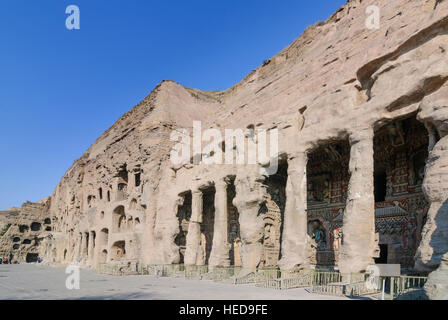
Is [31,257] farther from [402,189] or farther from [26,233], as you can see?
[402,189]

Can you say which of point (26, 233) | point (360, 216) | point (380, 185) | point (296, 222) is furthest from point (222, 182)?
point (26, 233)

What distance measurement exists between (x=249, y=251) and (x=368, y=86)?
8500mm

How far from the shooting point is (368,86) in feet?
43.8

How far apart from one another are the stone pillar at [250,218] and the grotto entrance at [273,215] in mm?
916

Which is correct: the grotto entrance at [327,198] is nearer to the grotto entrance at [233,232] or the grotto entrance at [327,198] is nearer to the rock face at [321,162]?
the rock face at [321,162]

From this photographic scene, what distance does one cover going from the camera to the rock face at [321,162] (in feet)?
36.6

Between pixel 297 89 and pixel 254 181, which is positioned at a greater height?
pixel 297 89

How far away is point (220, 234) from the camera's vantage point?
732 inches

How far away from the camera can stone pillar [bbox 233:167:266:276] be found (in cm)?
1644

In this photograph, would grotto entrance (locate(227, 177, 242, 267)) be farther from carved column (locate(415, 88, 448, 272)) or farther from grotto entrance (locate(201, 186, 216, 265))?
carved column (locate(415, 88, 448, 272))

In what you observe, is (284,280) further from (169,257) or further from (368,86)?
(169,257)

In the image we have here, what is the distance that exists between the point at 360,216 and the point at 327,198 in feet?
21.1

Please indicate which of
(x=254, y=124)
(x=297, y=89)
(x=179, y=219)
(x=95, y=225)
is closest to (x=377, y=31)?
(x=297, y=89)

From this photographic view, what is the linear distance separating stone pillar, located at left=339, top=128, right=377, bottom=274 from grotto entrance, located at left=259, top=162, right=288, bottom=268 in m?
5.88
